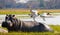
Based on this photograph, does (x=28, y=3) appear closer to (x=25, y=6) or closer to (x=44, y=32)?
(x=25, y=6)

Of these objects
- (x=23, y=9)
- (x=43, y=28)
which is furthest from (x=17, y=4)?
(x=43, y=28)

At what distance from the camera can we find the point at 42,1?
15.6 feet

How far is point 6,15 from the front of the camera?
15.3ft

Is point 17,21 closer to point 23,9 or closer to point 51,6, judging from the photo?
point 23,9

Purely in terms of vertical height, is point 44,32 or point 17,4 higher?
point 17,4

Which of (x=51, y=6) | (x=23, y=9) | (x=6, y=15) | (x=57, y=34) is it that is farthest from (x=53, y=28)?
(x=6, y=15)

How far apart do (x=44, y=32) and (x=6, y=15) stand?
0.97 m

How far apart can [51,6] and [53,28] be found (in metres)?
0.53

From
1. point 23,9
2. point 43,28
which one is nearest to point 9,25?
point 23,9

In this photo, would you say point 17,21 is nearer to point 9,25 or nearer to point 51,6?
point 9,25

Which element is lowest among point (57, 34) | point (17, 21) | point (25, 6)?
point (57, 34)

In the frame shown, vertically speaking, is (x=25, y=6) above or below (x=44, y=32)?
above

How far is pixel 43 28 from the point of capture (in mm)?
4793

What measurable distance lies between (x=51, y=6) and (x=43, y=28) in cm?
56
